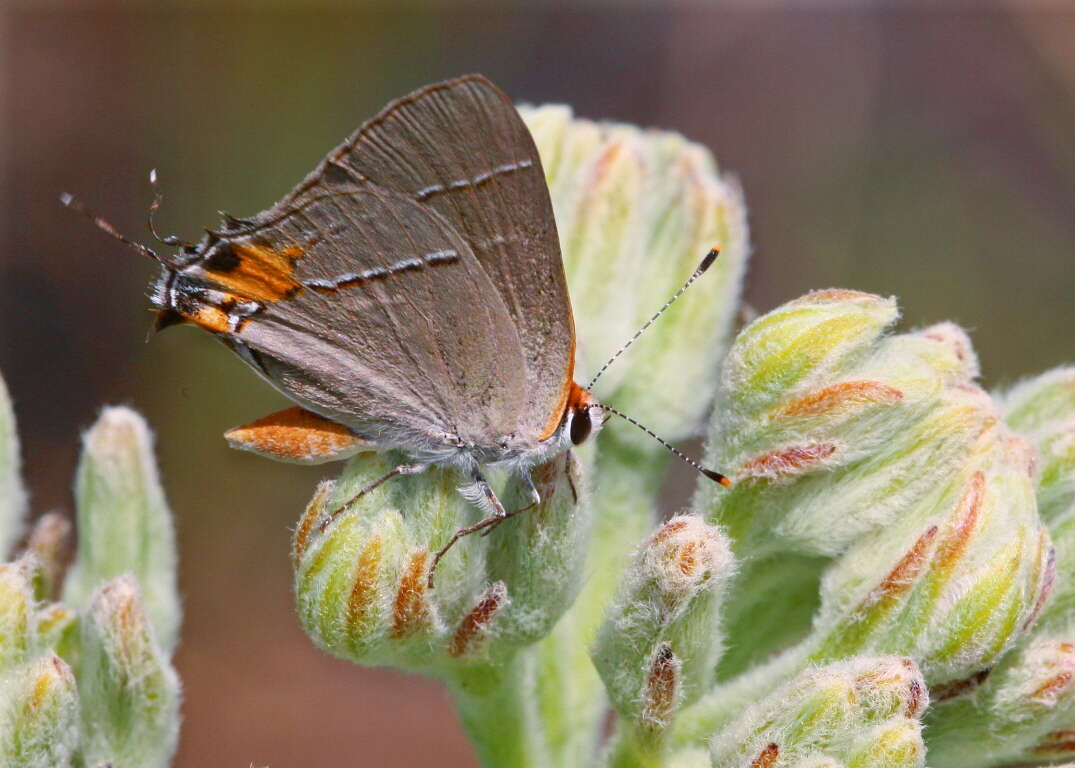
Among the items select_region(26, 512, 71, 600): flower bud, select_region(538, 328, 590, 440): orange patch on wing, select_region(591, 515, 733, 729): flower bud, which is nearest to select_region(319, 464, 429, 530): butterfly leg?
select_region(538, 328, 590, 440): orange patch on wing

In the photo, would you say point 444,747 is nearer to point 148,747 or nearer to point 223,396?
point 223,396

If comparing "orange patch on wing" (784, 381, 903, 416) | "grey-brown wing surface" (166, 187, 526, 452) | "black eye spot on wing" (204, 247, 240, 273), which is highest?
"black eye spot on wing" (204, 247, 240, 273)

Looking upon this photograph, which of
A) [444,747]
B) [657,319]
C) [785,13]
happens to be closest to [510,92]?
[785,13]

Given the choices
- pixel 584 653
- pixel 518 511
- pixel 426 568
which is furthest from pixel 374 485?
pixel 584 653

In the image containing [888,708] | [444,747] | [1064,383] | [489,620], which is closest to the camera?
[888,708]

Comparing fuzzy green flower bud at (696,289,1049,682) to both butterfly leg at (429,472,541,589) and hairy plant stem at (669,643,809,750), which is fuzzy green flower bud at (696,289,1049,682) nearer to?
hairy plant stem at (669,643,809,750)

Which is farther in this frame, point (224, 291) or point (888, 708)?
point (224, 291)

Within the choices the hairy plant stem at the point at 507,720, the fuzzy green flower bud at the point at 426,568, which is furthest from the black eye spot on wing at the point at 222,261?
the hairy plant stem at the point at 507,720
